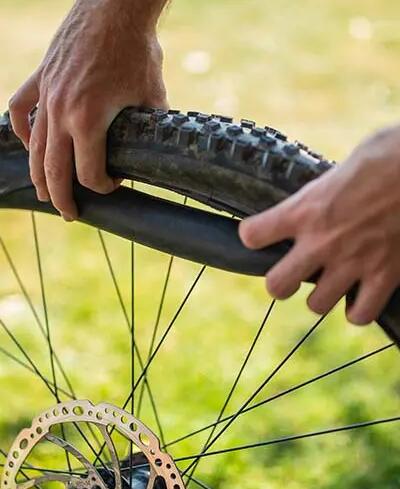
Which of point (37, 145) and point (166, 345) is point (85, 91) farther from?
point (166, 345)

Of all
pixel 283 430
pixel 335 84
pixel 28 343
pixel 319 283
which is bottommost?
pixel 319 283

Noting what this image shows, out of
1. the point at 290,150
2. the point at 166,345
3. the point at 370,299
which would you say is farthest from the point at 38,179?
the point at 166,345

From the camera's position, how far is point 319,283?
914mm

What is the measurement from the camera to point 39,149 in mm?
1087

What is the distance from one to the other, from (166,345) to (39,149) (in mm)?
956

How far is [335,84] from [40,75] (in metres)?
2.17

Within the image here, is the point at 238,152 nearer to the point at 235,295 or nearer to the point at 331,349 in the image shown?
the point at 331,349

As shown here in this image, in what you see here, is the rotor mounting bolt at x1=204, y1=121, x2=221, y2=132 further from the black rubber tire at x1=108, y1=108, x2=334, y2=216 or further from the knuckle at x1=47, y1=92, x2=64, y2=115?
the knuckle at x1=47, y1=92, x2=64, y2=115

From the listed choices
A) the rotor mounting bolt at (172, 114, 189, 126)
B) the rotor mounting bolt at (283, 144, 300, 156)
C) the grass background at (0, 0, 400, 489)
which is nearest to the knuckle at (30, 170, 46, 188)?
the rotor mounting bolt at (172, 114, 189, 126)

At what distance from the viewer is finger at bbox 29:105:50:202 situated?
1.08 meters

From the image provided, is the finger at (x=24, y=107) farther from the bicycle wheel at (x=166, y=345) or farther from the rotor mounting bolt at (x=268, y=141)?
the rotor mounting bolt at (x=268, y=141)

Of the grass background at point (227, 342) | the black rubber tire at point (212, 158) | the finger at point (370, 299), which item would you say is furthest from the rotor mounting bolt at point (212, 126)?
the grass background at point (227, 342)

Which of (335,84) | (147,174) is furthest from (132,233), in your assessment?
(335,84)

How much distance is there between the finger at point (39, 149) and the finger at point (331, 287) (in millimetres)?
330
